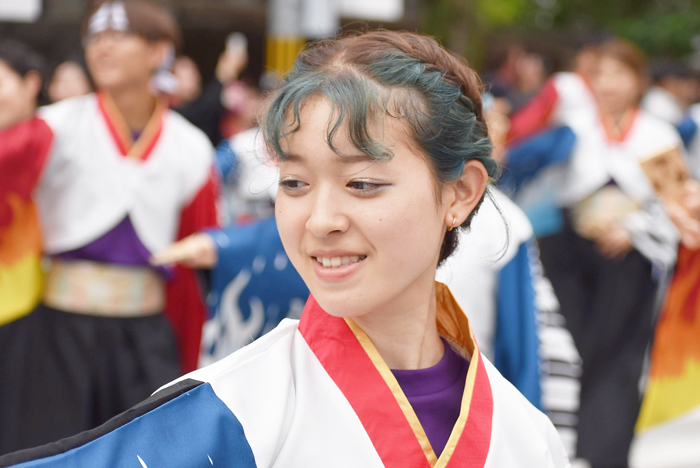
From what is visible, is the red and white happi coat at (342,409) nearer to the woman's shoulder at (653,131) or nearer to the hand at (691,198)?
the hand at (691,198)

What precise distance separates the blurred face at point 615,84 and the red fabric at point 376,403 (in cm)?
338

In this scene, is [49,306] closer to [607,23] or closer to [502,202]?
[502,202]

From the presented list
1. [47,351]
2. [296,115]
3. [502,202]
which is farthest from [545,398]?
[47,351]

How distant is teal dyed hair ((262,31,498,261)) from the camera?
1250mm

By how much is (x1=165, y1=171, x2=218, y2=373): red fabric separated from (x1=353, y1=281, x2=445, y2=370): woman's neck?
2.02 m

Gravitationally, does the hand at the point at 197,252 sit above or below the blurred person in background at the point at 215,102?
above

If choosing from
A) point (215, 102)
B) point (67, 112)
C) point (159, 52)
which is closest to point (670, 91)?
point (215, 102)

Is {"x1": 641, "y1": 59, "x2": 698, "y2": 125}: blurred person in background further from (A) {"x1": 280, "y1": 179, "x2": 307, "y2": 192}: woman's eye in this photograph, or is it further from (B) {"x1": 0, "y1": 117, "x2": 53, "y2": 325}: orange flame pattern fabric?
(A) {"x1": 280, "y1": 179, "x2": 307, "y2": 192}: woman's eye

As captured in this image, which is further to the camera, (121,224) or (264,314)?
(121,224)

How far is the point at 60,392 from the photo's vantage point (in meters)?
3.07

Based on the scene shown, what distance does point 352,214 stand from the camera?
4.11ft

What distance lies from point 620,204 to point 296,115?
126 inches

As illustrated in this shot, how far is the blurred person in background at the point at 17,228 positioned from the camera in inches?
118

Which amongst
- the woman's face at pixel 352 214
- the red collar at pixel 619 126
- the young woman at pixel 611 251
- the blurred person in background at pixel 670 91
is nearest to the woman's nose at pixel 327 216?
the woman's face at pixel 352 214
